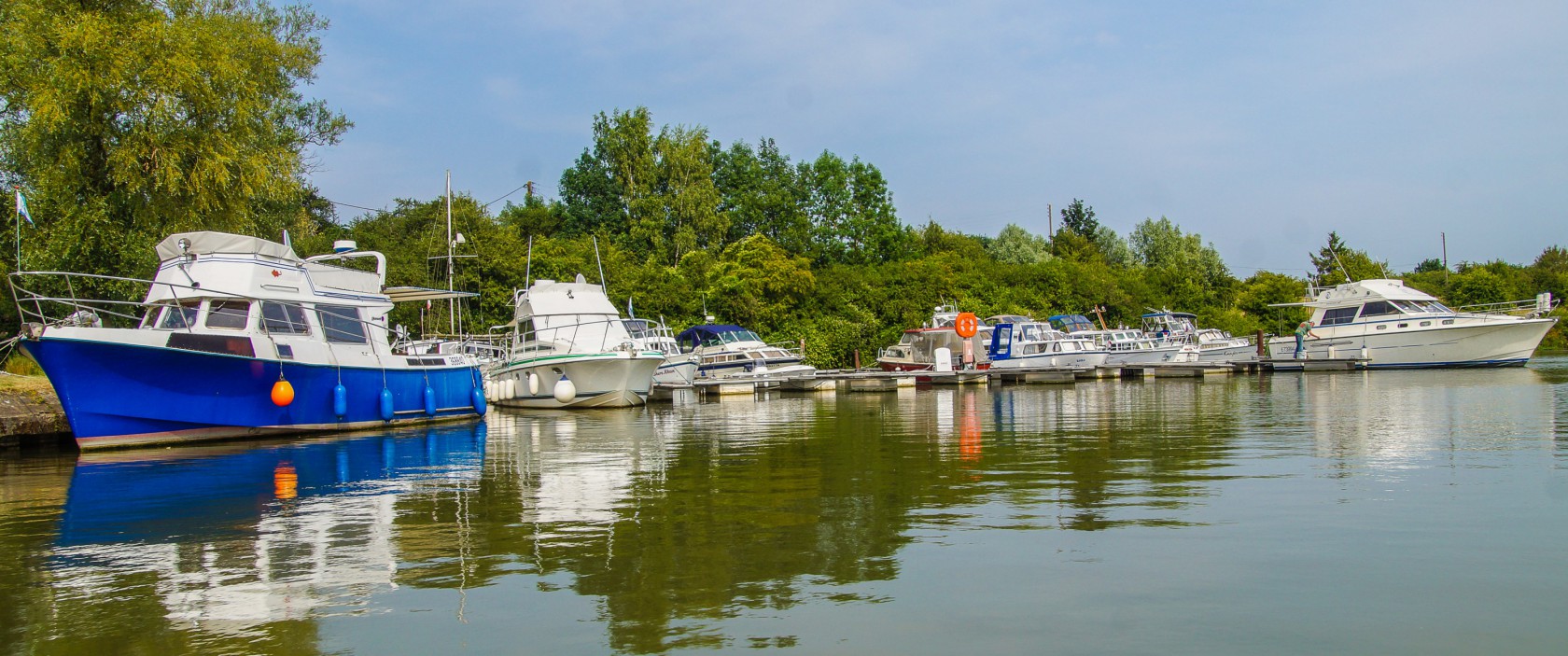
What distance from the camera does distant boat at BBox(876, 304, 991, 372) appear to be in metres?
40.1

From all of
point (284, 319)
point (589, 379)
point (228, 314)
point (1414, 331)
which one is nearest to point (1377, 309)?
point (1414, 331)

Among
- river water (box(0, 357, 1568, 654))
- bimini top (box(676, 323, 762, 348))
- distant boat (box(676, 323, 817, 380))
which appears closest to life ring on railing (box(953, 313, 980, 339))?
distant boat (box(676, 323, 817, 380))

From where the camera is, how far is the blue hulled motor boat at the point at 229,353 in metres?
15.3

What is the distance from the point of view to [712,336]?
3616 cm

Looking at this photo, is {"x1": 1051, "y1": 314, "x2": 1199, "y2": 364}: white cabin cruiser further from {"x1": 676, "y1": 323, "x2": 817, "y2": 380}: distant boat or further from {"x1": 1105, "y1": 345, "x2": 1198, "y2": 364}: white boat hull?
{"x1": 676, "y1": 323, "x2": 817, "y2": 380}: distant boat

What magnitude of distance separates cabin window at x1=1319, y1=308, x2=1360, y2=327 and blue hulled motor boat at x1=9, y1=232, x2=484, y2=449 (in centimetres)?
3687

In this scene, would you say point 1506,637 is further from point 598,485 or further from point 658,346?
point 658,346

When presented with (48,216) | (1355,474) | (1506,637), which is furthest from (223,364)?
(1506,637)

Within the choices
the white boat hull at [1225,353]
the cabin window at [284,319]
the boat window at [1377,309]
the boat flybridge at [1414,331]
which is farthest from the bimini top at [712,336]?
the boat window at [1377,309]

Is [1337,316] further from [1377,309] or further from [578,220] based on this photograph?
[578,220]

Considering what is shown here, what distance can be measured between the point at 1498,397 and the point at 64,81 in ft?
94.3

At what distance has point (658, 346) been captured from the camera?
32500mm

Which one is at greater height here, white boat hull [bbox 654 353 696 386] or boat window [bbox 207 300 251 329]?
boat window [bbox 207 300 251 329]

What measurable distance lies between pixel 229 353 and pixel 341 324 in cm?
306
